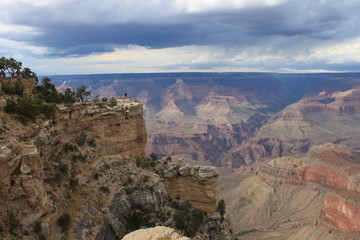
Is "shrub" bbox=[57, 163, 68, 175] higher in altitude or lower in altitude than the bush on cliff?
lower

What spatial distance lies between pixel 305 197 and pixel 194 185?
254 feet

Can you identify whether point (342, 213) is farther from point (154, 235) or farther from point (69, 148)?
point (154, 235)

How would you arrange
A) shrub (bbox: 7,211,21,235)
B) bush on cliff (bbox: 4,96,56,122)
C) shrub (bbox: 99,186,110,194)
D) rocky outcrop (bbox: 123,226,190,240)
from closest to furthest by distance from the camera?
rocky outcrop (bbox: 123,226,190,240) < shrub (bbox: 7,211,21,235) < bush on cliff (bbox: 4,96,56,122) < shrub (bbox: 99,186,110,194)

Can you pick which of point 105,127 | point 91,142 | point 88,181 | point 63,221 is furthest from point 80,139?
point 63,221

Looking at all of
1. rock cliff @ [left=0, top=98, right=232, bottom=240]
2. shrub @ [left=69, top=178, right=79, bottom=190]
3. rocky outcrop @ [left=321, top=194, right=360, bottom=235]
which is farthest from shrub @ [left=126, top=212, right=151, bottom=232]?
rocky outcrop @ [left=321, top=194, right=360, bottom=235]

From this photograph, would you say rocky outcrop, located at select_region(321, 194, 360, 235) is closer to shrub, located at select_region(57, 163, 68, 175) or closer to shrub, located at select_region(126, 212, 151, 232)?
shrub, located at select_region(126, 212, 151, 232)

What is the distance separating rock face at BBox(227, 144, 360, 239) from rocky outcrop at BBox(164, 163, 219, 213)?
4379cm

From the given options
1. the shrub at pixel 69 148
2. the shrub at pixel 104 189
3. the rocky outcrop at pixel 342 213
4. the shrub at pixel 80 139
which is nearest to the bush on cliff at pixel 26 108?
the shrub at pixel 69 148

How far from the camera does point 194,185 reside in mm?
37844

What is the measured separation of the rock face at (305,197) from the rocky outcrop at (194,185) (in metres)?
43.8

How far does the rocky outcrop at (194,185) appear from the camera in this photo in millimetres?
37406

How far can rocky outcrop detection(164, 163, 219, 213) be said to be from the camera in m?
37.4

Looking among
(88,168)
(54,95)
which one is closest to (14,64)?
(54,95)

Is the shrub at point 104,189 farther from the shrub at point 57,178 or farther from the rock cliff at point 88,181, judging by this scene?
the shrub at point 57,178
